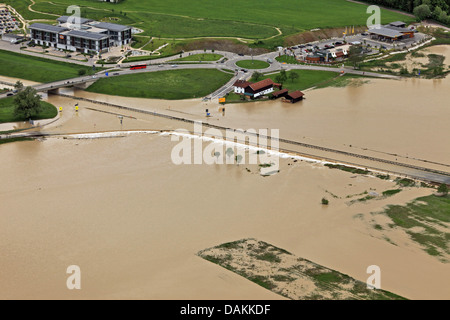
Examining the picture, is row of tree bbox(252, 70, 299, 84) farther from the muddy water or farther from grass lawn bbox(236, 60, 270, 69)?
the muddy water

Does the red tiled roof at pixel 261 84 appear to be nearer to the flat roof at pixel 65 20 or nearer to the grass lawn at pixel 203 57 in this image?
the grass lawn at pixel 203 57

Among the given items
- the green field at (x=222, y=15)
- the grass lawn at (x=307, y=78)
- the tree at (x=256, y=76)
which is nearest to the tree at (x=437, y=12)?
the green field at (x=222, y=15)

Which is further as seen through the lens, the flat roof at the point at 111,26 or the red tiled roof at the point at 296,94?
the flat roof at the point at 111,26

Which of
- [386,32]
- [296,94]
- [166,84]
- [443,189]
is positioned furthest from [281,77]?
[443,189]

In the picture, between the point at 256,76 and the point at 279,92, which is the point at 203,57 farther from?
the point at 279,92

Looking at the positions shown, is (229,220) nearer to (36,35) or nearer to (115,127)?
(115,127)

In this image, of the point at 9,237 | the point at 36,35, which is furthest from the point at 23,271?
the point at 36,35
